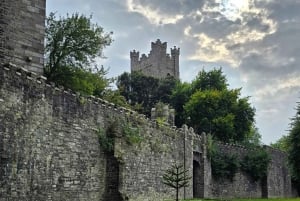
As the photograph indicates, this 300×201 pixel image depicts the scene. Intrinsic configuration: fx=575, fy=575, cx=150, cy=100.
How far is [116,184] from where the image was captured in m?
25.4

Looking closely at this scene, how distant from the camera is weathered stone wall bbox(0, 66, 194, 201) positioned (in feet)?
60.5

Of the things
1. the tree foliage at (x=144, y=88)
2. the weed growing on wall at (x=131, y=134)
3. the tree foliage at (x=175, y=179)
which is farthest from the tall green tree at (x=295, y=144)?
the tree foliage at (x=144, y=88)

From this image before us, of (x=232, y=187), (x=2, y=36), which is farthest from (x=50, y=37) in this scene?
(x=232, y=187)

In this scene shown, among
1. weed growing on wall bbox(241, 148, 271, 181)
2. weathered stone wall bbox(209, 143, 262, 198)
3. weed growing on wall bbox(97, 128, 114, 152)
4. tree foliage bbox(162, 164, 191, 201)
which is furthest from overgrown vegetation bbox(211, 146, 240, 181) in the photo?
weed growing on wall bbox(97, 128, 114, 152)

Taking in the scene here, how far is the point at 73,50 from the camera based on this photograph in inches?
1383

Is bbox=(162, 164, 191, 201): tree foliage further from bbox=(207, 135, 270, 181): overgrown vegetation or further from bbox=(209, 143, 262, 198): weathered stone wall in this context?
bbox=(209, 143, 262, 198): weathered stone wall

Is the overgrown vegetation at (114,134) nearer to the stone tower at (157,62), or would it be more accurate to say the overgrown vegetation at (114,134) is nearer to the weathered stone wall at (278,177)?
the weathered stone wall at (278,177)

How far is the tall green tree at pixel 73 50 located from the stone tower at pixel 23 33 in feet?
34.9

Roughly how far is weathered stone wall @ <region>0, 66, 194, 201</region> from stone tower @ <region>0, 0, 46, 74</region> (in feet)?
8.35

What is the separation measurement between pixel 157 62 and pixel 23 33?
233 ft

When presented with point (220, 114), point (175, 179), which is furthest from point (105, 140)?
point (220, 114)

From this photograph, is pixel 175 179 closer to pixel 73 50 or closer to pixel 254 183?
pixel 73 50

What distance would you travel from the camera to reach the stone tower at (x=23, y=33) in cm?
2269

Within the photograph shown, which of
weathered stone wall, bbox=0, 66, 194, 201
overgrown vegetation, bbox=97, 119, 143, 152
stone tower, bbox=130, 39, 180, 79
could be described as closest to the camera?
weathered stone wall, bbox=0, 66, 194, 201
